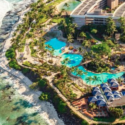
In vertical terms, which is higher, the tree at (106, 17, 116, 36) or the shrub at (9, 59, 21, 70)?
the tree at (106, 17, 116, 36)

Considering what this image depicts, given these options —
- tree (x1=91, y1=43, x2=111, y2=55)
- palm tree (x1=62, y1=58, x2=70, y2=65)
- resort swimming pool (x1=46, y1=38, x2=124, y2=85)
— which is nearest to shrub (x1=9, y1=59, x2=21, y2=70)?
resort swimming pool (x1=46, y1=38, x2=124, y2=85)

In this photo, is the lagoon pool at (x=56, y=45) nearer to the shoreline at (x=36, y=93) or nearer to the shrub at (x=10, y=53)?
the shrub at (x=10, y=53)

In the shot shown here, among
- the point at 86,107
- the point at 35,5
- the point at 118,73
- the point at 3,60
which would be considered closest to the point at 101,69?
the point at 118,73

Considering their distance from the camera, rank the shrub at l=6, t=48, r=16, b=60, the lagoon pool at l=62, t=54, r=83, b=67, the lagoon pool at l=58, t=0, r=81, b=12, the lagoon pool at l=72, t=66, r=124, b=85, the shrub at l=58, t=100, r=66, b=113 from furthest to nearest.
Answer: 1. the lagoon pool at l=58, t=0, r=81, b=12
2. the shrub at l=6, t=48, r=16, b=60
3. the lagoon pool at l=62, t=54, r=83, b=67
4. the lagoon pool at l=72, t=66, r=124, b=85
5. the shrub at l=58, t=100, r=66, b=113

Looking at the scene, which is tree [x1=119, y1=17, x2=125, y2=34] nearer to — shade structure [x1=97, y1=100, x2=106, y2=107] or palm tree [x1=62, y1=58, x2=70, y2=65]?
palm tree [x1=62, y1=58, x2=70, y2=65]

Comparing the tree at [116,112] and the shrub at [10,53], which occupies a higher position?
the shrub at [10,53]

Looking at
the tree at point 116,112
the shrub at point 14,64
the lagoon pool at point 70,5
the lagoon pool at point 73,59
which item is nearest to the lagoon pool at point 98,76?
the lagoon pool at point 73,59

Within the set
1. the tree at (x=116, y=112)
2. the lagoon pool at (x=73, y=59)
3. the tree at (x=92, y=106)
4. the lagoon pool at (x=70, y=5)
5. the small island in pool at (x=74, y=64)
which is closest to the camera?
the tree at (x=116, y=112)

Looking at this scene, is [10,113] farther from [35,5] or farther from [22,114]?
[35,5]
